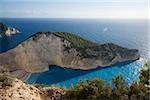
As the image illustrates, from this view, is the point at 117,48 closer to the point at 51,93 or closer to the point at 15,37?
the point at 15,37

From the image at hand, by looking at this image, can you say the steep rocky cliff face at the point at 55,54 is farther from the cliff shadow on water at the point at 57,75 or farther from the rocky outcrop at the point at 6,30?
the rocky outcrop at the point at 6,30

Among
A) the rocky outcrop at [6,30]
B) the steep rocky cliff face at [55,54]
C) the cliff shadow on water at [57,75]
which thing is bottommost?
the cliff shadow on water at [57,75]

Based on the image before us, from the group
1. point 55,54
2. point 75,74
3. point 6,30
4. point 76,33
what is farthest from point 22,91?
point 76,33

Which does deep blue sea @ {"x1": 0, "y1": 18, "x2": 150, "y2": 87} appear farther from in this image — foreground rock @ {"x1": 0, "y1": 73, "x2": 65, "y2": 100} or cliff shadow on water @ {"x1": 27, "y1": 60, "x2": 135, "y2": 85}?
foreground rock @ {"x1": 0, "y1": 73, "x2": 65, "y2": 100}

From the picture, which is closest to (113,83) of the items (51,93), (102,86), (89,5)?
(102,86)

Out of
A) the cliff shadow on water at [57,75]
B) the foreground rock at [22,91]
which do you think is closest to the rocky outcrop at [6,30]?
the cliff shadow on water at [57,75]

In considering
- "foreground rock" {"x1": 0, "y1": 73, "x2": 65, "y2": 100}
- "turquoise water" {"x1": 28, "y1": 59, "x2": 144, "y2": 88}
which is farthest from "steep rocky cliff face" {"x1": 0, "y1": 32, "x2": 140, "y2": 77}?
"foreground rock" {"x1": 0, "y1": 73, "x2": 65, "y2": 100}

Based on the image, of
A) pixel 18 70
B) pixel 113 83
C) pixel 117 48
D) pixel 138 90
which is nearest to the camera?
pixel 138 90
